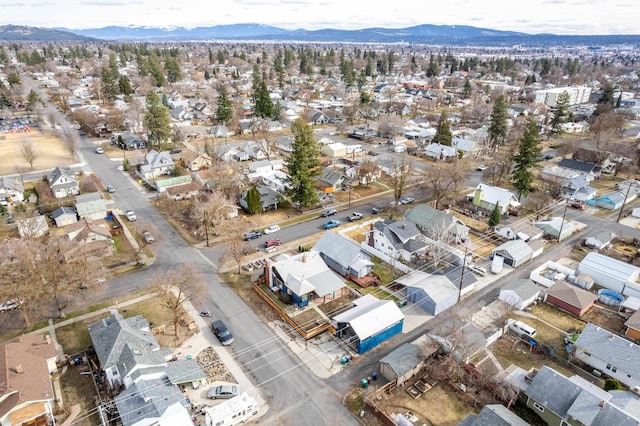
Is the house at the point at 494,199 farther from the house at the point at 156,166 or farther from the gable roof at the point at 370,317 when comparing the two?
the house at the point at 156,166

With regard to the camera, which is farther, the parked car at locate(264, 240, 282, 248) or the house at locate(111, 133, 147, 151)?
the house at locate(111, 133, 147, 151)

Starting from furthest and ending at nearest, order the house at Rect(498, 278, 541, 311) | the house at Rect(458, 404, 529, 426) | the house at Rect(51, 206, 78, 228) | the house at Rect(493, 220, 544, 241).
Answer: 1. the house at Rect(51, 206, 78, 228)
2. the house at Rect(493, 220, 544, 241)
3. the house at Rect(498, 278, 541, 311)
4. the house at Rect(458, 404, 529, 426)

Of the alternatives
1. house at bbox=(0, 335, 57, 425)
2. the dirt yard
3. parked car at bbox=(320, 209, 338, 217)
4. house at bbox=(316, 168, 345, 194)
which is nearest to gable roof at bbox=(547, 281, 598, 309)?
parked car at bbox=(320, 209, 338, 217)

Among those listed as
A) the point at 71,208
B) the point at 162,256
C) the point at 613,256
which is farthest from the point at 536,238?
the point at 71,208

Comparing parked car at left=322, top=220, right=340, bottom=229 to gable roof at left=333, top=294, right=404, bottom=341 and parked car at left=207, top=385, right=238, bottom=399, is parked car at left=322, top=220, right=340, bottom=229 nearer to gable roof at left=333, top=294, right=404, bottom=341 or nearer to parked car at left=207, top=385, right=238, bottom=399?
gable roof at left=333, top=294, right=404, bottom=341

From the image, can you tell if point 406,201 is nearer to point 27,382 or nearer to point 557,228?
point 557,228

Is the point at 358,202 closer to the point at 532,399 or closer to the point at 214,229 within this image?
the point at 214,229

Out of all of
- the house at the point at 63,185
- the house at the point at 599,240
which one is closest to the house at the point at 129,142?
the house at the point at 63,185
